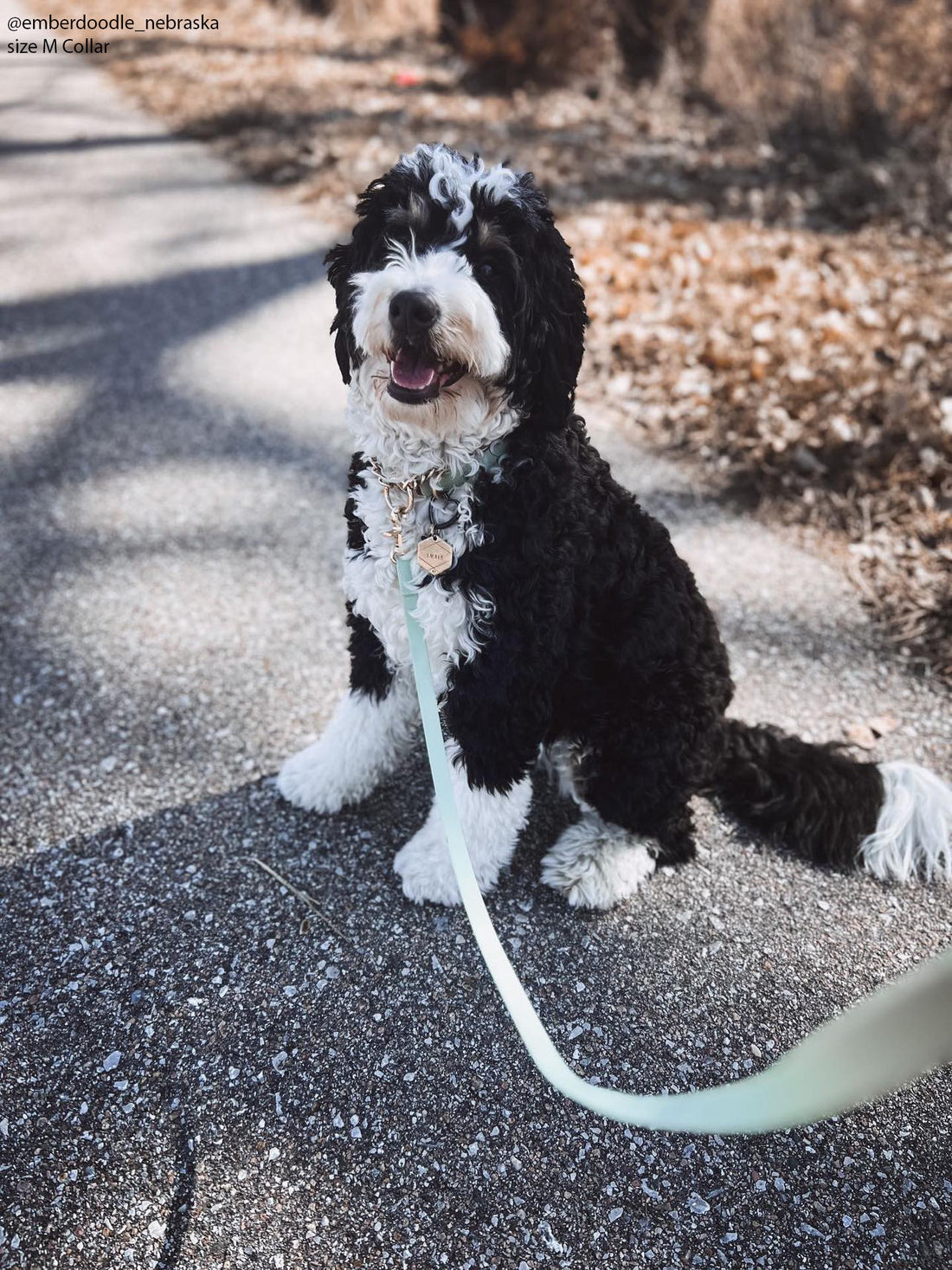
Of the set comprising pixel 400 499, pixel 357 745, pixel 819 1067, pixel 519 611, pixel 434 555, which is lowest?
pixel 357 745

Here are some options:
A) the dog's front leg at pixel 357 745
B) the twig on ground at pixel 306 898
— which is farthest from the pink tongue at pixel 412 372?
the twig on ground at pixel 306 898

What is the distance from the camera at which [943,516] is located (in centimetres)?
392

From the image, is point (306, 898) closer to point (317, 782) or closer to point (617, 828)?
point (317, 782)

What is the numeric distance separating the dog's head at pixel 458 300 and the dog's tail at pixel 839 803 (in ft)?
4.10

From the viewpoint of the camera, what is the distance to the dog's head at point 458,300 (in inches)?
76.0

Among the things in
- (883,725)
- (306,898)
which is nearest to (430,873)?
(306,898)

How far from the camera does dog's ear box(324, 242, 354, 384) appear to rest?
84.9 inches

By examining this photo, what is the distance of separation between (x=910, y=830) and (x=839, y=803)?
227 millimetres

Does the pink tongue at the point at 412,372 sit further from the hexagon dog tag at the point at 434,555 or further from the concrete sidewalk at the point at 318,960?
the concrete sidewalk at the point at 318,960

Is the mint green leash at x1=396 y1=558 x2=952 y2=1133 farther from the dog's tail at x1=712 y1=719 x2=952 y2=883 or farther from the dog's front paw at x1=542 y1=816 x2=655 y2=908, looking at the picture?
the dog's tail at x1=712 y1=719 x2=952 y2=883

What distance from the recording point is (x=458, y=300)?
6.21ft

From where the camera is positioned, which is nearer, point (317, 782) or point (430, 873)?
point (430, 873)

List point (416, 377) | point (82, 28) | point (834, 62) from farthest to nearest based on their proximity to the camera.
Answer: point (82, 28), point (834, 62), point (416, 377)

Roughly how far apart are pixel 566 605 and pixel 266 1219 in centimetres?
157
